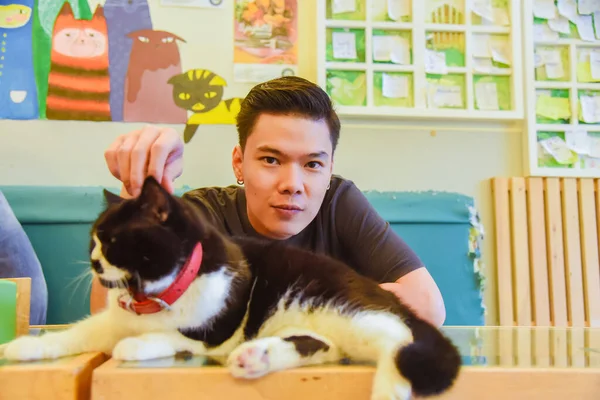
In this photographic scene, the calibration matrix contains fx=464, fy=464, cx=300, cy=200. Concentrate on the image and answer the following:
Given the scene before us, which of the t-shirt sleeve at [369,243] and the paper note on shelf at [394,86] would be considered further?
the paper note on shelf at [394,86]

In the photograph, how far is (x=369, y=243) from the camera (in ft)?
3.33

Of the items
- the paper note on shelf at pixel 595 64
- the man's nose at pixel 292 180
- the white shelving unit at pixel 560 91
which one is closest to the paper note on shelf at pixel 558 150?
Result: the white shelving unit at pixel 560 91

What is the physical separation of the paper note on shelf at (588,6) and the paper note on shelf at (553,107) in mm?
367

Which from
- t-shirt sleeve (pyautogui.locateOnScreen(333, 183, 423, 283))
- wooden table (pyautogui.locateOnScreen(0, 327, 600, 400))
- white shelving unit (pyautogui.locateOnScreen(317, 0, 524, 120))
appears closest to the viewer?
wooden table (pyautogui.locateOnScreen(0, 327, 600, 400))

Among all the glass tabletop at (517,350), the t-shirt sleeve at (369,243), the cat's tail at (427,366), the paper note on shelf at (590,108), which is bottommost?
the glass tabletop at (517,350)

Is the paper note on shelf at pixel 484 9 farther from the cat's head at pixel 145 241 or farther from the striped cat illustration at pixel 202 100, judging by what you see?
the cat's head at pixel 145 241

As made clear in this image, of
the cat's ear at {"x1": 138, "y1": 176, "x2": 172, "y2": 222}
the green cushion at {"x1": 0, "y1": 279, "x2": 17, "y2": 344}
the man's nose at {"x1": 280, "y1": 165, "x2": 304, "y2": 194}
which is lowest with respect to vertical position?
the green cushion at {"x1": 0, "y1": 279, "x2": 17, "y2": 344}

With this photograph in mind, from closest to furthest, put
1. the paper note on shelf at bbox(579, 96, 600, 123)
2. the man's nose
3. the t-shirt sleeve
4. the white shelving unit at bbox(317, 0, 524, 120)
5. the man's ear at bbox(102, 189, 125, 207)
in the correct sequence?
the man's ear at bbox(102, 189, 125, 207) → the man's nose → the t-shirt sleeve → the white shelving unit at bbox(317, 0, 524, 120) → the paper note on shelf at bbox(579, 96, 600, 123)

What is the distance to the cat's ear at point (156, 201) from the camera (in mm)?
509

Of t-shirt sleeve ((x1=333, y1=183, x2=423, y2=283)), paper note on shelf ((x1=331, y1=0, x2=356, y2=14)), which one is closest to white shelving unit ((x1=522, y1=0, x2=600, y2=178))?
paper note on shelf ((x1=331, y1=0, x2=356, y2=14))

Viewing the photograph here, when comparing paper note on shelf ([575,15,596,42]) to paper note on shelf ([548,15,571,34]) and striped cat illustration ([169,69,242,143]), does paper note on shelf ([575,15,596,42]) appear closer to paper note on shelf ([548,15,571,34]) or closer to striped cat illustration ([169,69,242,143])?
paper note on shelf ([548,15,571,34])

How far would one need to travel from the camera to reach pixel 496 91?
1.85m

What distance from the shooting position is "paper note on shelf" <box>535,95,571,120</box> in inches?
73.3

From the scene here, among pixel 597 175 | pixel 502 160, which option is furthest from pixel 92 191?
pixel 597 175
